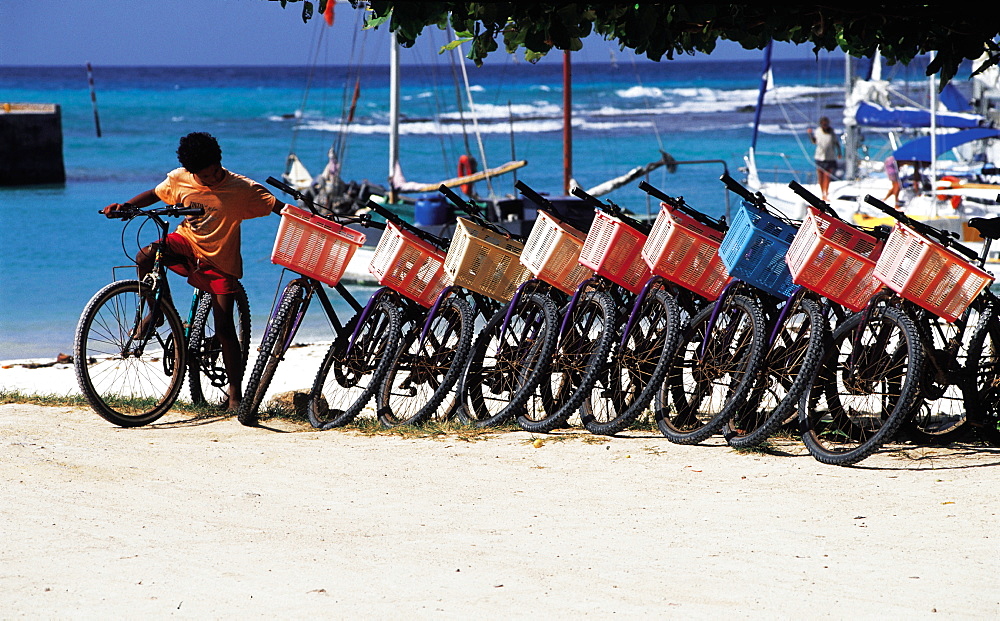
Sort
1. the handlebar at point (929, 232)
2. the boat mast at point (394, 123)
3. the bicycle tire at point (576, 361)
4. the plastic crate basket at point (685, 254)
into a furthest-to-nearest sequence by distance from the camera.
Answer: the boat mast at point (394, 123)
the bicycle tire at point (576, 361)
the plastic crate basket at point (685, 254)
the handlebar at point (929, 232)

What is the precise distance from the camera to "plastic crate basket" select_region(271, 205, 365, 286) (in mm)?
6684

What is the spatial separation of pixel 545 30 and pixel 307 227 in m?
1.95

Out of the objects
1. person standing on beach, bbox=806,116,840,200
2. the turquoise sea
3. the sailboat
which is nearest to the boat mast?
the turquoise sea

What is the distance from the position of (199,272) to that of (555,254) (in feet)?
7.16

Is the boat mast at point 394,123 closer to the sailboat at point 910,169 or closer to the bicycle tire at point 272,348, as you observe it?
the sailboat at point 910,169

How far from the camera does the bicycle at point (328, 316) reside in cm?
669

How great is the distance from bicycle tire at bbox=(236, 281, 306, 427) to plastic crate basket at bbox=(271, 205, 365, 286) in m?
0.17

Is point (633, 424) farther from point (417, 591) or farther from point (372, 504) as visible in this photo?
point (417, 591)

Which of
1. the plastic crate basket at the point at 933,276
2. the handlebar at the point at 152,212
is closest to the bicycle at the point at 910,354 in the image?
the plastic crate basket at the point at 933,276

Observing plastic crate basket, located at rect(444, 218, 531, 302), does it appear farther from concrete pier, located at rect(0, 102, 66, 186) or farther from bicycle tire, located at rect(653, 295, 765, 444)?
concrete pier, located at rect(0, 102, 66, 186)

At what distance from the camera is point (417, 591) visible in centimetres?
396

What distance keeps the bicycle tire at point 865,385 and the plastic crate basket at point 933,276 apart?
5.5 inches

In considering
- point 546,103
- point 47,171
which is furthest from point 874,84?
point 546,103

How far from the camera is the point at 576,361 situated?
21.5 ft
